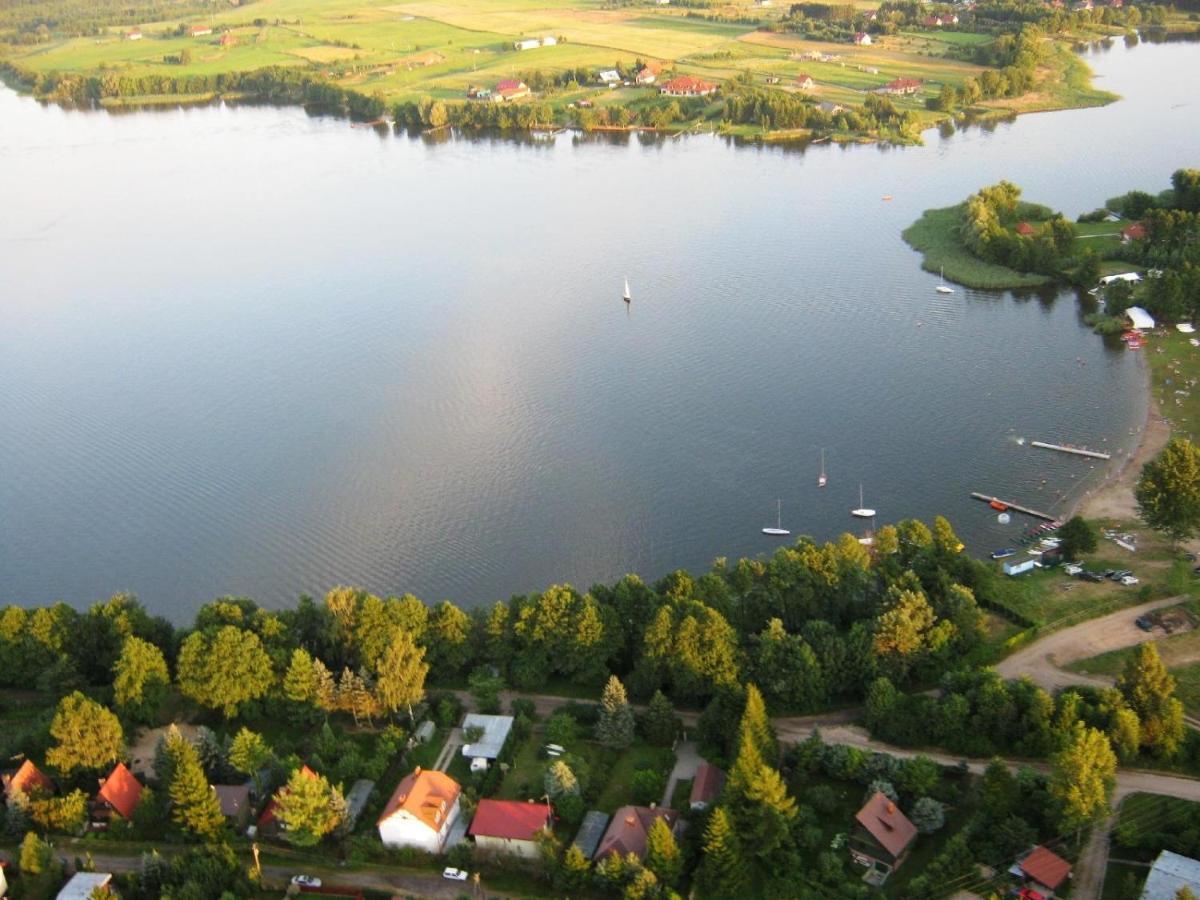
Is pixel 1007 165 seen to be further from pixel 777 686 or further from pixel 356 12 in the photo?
pixel 356 12

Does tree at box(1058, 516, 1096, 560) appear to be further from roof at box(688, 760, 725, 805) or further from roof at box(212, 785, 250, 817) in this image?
roof at box(212, 785, 250, 817)

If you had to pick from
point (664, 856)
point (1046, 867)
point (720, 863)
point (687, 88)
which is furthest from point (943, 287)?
point (687, 88)

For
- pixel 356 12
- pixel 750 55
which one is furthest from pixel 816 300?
pixel 356 12

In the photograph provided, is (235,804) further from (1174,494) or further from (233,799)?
(1174,494)

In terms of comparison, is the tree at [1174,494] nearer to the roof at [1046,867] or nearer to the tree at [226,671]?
the roof at [1046,867]

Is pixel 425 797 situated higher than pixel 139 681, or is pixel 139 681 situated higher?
pixel 139 681

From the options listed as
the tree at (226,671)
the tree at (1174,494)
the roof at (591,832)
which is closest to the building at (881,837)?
the roof at (591,832)
